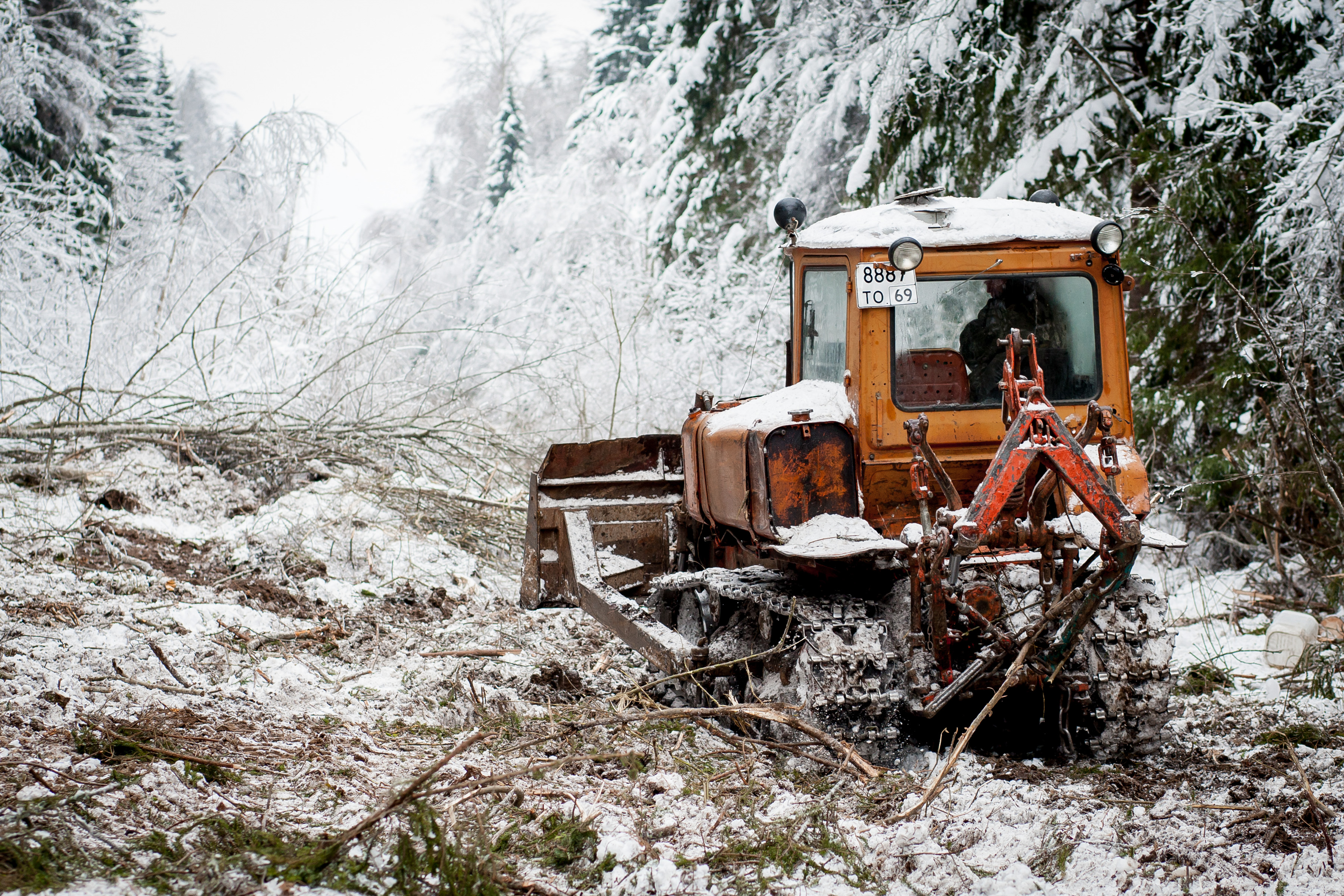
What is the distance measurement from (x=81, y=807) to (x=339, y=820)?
2.46 feet

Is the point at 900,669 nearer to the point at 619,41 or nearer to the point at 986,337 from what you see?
the point at 986,337

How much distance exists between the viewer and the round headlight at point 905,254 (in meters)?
4.37

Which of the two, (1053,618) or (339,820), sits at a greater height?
(1053,618)

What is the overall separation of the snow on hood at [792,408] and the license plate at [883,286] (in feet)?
1.30

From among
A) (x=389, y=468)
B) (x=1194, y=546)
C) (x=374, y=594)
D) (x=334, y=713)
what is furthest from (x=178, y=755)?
(x=1194, y=546)

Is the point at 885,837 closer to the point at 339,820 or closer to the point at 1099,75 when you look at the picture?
the point at 339,820

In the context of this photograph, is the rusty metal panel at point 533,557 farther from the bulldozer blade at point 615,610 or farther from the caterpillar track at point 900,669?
the caterpillar track at point 900,669

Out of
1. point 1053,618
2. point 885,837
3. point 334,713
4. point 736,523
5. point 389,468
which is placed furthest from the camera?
point 389,468

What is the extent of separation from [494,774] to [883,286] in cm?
236

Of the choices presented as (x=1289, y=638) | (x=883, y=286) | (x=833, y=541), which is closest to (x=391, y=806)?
(x=833, y=541)

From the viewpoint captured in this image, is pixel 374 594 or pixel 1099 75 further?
pixel 1099 75

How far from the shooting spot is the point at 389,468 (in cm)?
939

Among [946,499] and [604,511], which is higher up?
[946,499]

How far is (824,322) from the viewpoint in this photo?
4996mm
